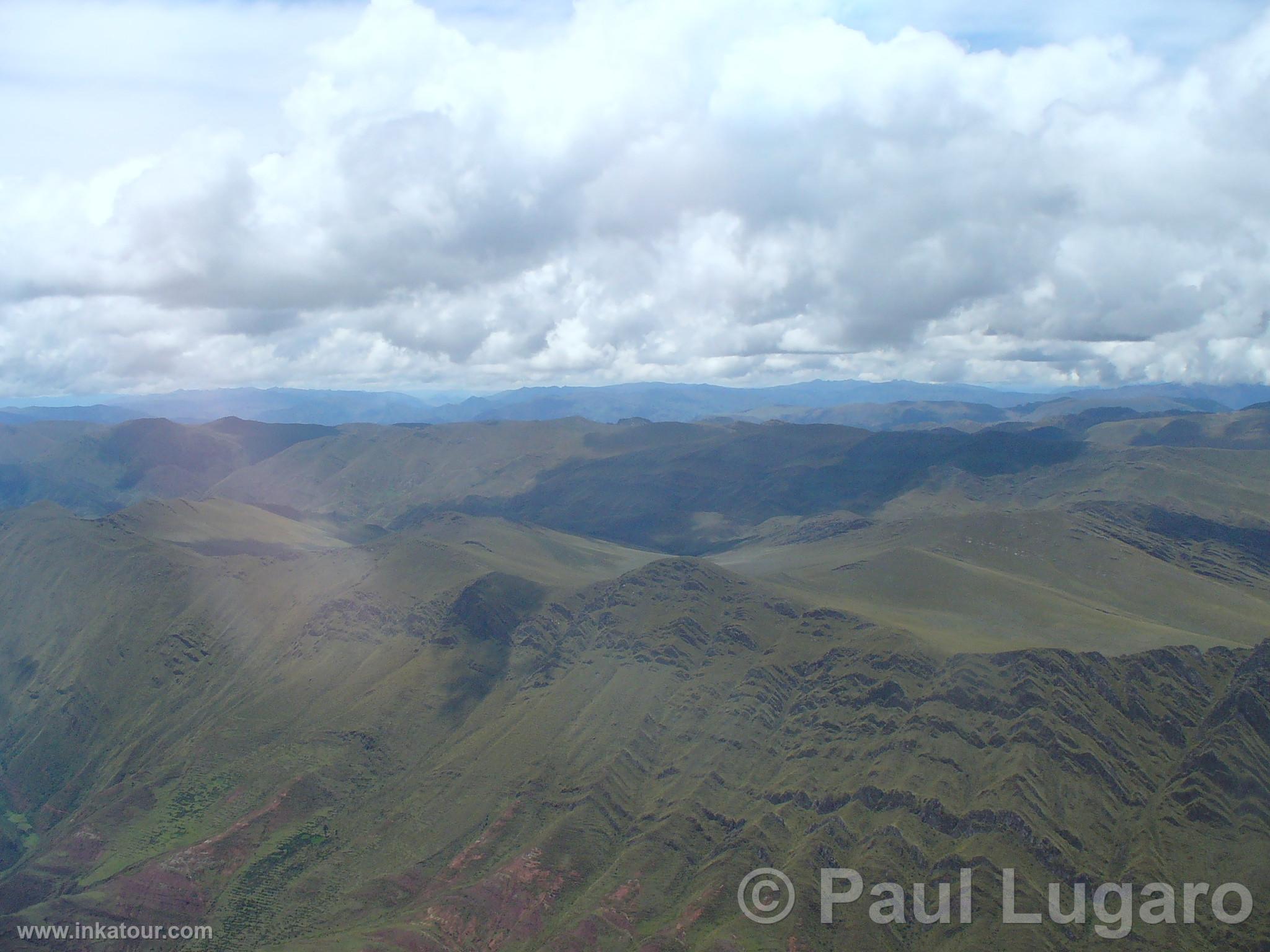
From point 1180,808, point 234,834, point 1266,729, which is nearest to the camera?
point 1180,808

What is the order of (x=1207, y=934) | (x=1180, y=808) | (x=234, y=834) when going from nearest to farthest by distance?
(x=1207, y=934) < (x=1180, y=808) < (x=234, y=834)

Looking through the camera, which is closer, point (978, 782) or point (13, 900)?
point (978, 782)

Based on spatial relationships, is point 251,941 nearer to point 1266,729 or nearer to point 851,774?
point 851,774

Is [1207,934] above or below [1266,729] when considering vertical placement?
below

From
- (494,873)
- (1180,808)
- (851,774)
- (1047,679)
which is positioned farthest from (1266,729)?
(494,873)

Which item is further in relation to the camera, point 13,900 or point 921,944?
point 13,900

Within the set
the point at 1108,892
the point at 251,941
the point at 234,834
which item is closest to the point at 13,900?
the point at 234,834

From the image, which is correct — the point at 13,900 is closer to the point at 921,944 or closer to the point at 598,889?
the point at 598,889

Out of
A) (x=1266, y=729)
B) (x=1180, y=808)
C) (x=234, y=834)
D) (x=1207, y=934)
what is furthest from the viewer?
(x=234, y=834)

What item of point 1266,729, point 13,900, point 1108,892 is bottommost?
point 13,900
